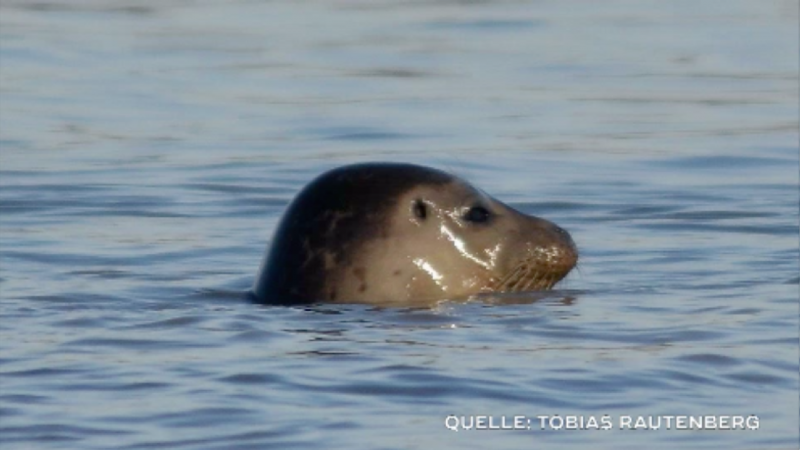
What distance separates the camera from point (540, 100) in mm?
18484

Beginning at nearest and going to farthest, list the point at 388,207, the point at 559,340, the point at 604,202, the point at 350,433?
the point at 350,433, the point at 559,340, the point at 388,207, the point at 604,202

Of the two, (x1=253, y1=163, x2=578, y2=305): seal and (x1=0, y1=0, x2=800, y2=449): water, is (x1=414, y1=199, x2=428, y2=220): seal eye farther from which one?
(x1=0, y1=0, x2=800, y2=449): water

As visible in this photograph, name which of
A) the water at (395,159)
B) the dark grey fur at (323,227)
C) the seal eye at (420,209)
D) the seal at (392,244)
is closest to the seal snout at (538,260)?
the seal at (392,244)

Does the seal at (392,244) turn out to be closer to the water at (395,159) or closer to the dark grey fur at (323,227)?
the dark grey fur at (323,227)

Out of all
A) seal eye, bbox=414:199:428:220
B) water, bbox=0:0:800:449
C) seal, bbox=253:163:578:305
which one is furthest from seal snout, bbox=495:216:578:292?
seal eye, bbox=414:199:428:220

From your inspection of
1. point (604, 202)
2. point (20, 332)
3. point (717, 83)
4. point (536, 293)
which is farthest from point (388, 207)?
point (717, 83)

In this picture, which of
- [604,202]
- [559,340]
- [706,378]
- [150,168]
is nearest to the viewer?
[706,378]

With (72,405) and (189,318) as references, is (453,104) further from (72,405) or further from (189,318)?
(72,405)

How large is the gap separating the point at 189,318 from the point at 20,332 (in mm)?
775

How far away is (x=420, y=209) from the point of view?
1114cm

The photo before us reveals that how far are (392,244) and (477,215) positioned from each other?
0.55 metres

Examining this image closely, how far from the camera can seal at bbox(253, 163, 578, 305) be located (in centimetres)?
1097

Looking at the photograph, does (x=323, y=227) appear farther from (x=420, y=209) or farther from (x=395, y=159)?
(x=395, y=159)

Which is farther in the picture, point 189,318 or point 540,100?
point 540,100
